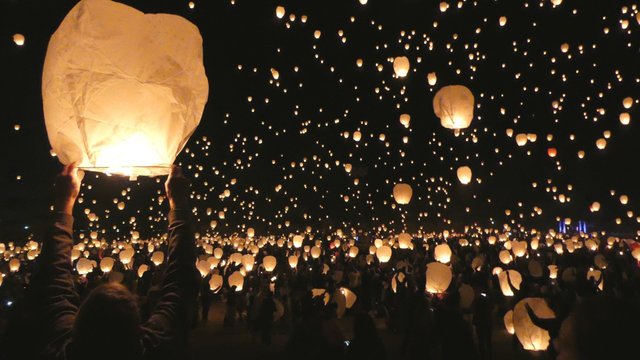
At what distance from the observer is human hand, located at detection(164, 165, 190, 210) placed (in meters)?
1.84

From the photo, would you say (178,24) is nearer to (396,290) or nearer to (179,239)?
(179,239)

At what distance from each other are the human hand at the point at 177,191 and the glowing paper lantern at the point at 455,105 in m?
6.61

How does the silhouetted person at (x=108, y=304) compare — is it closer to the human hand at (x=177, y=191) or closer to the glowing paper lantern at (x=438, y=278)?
the human hand at (x=177, y=191)

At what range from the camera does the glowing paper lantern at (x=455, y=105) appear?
774 centimetres

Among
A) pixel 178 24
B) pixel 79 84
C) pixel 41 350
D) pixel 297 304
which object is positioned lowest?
pixel 297 304

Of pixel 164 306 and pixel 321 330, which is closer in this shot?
pixel 164 306

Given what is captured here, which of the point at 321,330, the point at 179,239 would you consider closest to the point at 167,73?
the point at 179,239

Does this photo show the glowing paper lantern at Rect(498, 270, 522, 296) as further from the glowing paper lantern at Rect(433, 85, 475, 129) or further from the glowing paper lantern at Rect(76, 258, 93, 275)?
the glowing paper lantern at Rect(76, 258, 93, 275)

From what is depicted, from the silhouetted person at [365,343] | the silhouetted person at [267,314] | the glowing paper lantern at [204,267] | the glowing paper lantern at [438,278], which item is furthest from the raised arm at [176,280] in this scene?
the glowing paper lantern at [204,267]

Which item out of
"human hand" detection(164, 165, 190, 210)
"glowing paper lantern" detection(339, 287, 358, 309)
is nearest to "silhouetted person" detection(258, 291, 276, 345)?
"glowing paper lantern" detection(339, 287, 358, 309)

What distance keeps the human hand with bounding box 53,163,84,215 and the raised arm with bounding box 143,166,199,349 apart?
1.11ft

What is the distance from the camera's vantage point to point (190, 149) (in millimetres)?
30500

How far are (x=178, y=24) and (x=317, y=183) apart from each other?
3423cm

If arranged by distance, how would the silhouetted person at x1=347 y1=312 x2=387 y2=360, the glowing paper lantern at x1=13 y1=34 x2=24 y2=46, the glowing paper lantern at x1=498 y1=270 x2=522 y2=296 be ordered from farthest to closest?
the glowing paper lantern at x1=13 y1=34 x2=24 y2=46 < the glowing paper lantern at x1=498 y1=270 x2=522 y2=296 < the silhouetted person at x1=347 y1=312 x2=387 y2=360
